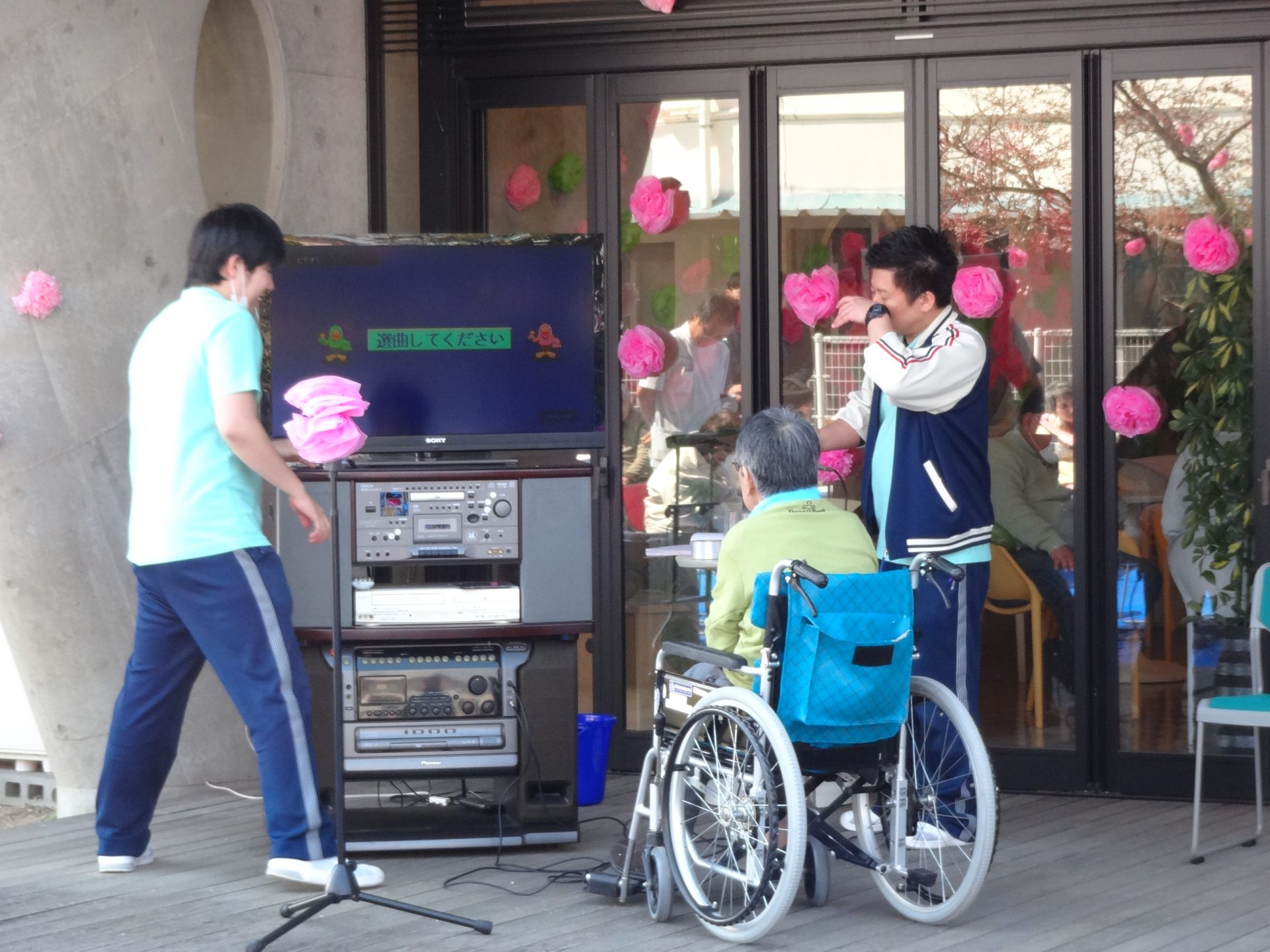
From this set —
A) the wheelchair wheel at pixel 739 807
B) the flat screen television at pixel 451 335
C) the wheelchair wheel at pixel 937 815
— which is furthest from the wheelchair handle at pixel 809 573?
the flat screen television at pixel 451 335

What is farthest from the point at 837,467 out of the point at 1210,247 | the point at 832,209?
the point at 1210,247

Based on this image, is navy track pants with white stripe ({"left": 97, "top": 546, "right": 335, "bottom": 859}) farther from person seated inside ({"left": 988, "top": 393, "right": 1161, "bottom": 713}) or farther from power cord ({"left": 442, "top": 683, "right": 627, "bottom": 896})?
person seated inside ({"left": 988, "top": 393, "right": 1161, "bottom": 713})

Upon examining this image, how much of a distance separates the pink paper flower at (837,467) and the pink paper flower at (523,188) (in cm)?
139

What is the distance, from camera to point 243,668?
151 inches

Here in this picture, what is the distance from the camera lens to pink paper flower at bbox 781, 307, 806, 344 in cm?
542

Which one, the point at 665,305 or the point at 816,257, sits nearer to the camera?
the point at 816,257

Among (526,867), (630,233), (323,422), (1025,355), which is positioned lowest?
(526,867)

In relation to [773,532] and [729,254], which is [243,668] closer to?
[773,532]

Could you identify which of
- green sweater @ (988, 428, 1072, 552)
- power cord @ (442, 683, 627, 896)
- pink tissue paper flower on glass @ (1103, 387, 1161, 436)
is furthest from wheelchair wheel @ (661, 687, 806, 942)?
pink tissue paper flower on glass @ (1103, 387, 1161, 436)

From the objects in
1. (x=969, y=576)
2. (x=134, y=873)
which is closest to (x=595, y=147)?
(x=969, y=576)

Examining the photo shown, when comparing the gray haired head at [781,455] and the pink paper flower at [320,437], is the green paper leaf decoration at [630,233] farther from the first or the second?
the pink paper flower at [320,437]

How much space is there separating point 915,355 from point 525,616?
1.27 metres

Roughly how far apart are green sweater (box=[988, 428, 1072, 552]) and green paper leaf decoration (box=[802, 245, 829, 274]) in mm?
823

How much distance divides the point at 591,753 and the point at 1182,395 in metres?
2.22
